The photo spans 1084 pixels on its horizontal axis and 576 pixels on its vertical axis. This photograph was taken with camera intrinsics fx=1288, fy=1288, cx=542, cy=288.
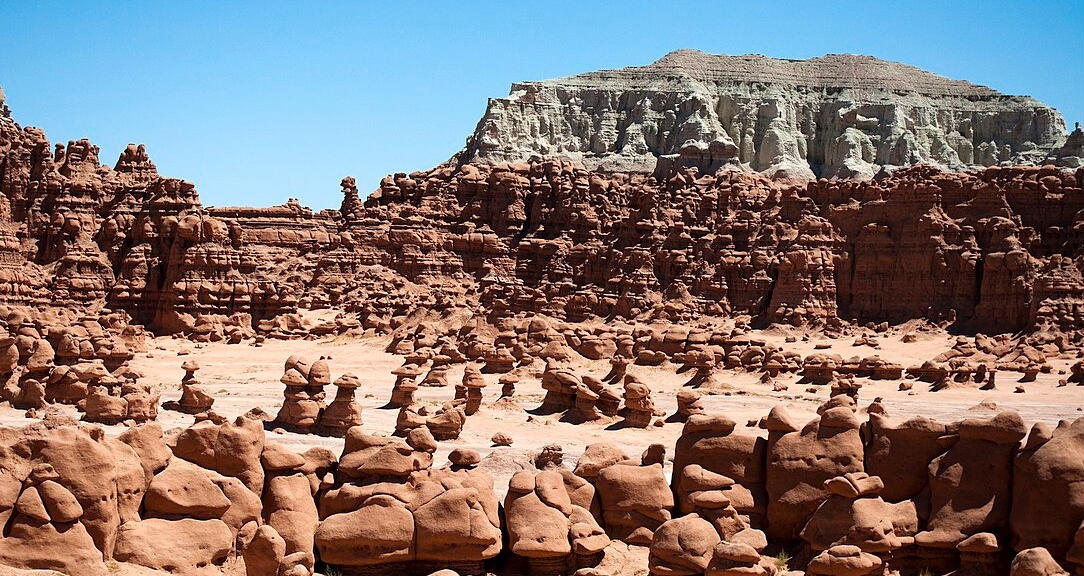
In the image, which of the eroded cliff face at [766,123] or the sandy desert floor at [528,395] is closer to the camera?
the sandy desert floor at [528,395]

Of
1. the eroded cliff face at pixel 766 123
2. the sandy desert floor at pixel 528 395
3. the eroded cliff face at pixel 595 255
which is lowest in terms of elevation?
the sandy desert floor at pixel 528 395

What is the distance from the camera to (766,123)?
284 feet

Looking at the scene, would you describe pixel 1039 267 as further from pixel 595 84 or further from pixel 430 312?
pixel 595 84

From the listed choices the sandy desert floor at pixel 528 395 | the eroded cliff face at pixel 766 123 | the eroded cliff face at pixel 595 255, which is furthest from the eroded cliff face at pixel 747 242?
the eroded cliff face at pixel 766 123

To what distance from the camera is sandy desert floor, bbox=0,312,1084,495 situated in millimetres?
25031

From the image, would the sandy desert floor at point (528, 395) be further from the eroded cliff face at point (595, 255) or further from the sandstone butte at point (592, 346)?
the eroded cliff face at point (595, 255)

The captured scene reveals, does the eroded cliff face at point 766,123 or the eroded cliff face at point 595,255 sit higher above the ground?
the eroded cliff face at point 766,123

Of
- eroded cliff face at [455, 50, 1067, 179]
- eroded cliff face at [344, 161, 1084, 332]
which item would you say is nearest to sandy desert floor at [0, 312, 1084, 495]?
eroded cliff face at [344, 161, 1084, 332]

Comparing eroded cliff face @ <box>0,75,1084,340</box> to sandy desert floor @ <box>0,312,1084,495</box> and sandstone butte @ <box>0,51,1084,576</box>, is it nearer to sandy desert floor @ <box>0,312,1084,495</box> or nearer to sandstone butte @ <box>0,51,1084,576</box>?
sandstone butte @ <box>0,51,1084,576</box>

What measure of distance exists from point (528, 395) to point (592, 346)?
999 cm

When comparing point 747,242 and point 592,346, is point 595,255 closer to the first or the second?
point 747,242

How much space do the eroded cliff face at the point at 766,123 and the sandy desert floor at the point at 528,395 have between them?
3262cm

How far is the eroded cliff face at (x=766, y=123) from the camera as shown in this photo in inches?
3238

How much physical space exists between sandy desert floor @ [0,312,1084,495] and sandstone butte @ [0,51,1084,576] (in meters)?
0.23
